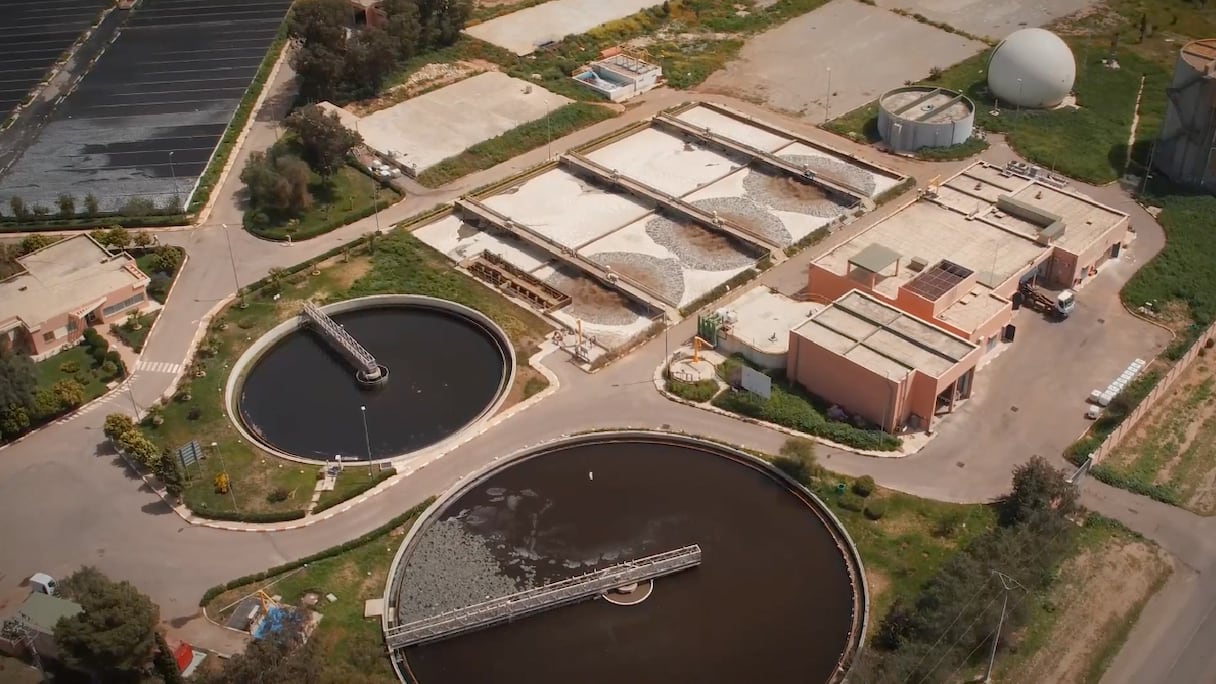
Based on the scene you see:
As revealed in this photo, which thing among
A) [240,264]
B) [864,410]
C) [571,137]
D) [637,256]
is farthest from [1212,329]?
[240,264]

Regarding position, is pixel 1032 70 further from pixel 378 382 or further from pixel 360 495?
pixel 360 495

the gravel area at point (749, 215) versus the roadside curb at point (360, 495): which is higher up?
the gravel area at point (749, 215)

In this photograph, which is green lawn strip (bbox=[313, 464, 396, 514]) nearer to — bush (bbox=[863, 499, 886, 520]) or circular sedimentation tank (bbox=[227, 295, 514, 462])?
circular sedimentation tank (bbox=[227, 295, 514, 462])

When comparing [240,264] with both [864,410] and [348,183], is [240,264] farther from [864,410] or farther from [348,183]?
[864,410]

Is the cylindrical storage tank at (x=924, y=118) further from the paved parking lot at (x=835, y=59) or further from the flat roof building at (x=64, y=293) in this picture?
the flat roof building at (x=64, y=293)

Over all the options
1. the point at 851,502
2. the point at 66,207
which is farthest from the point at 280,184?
the point at 851,502

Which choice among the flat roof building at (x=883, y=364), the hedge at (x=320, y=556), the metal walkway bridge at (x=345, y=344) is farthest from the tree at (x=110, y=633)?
the flat roof building at (x=883, y=364)
